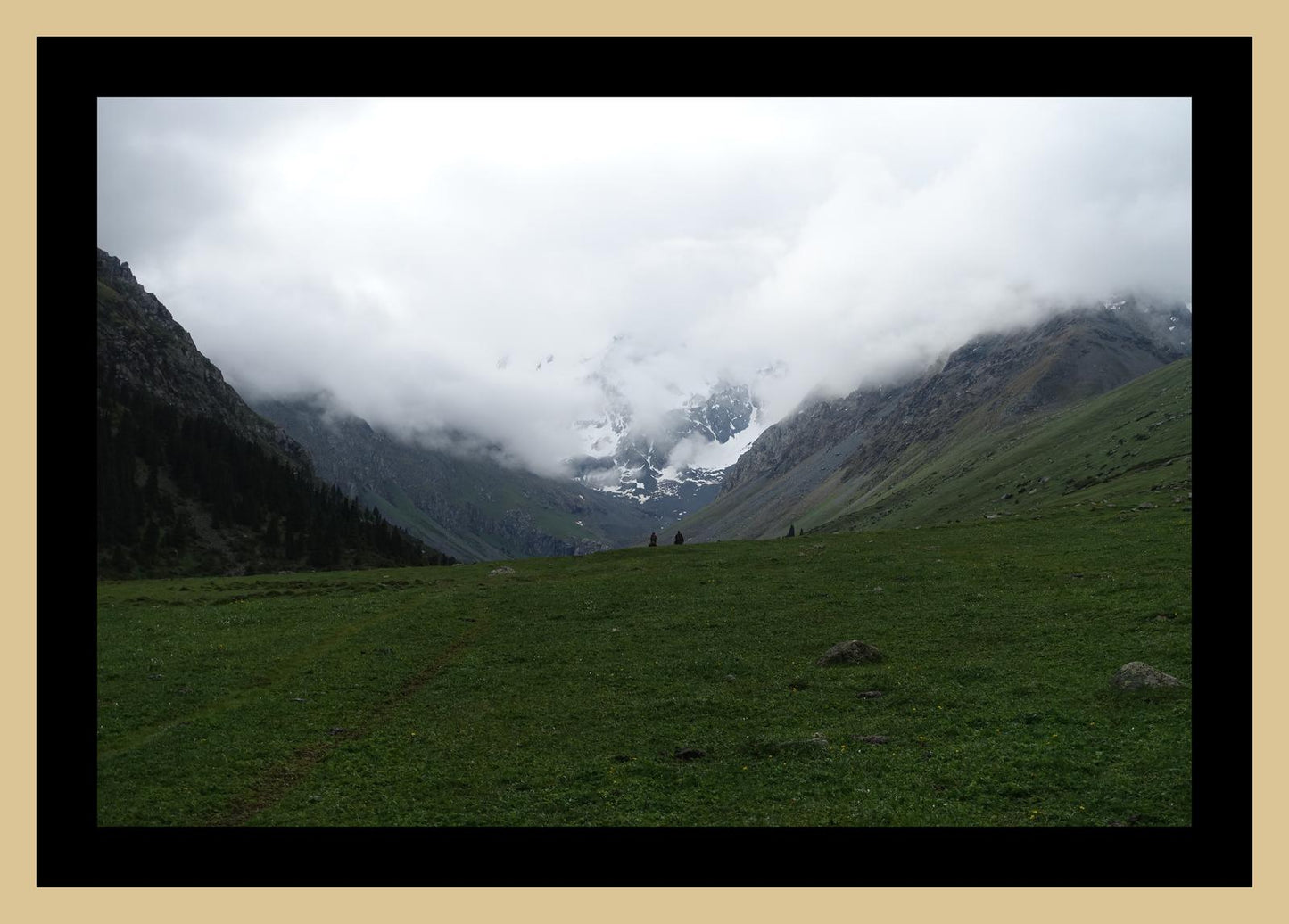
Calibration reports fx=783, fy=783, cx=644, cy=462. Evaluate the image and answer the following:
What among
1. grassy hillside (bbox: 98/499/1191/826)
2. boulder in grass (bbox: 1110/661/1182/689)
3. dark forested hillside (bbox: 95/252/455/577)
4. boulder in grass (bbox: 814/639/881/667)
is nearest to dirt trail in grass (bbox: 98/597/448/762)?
grassy hillside (bbox: 98/499/1191/826)

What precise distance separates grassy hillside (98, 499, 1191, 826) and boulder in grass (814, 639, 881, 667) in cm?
88

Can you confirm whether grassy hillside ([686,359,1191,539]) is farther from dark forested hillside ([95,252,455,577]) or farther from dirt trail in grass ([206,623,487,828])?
dark forested hillside ([95,252,455,577])

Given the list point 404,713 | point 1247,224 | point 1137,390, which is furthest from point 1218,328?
point 1137,390

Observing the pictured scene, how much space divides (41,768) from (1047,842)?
70.2ft

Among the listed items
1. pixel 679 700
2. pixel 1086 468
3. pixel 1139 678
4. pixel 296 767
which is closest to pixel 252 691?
pixel 296 767

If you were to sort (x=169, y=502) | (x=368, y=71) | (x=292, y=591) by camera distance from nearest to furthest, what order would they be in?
1. (x=368, y=71)
2. (x=292, y=591)
3. (x=169, y=502)

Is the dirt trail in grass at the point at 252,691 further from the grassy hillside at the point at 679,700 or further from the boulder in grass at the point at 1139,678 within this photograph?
the boulder in grass at the point at 1139,678

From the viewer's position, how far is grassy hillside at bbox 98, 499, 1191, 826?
22.5 m

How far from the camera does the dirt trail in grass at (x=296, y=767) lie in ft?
75.3

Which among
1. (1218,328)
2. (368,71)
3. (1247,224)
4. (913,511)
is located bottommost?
(913,511)

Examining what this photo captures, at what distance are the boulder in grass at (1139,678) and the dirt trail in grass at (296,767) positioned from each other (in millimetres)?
28145

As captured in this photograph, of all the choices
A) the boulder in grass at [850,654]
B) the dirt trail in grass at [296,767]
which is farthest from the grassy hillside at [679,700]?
the boulder in grass at [850,654]

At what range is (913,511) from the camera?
16300 centimetres

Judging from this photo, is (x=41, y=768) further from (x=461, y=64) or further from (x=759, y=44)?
(x=759, y=44)
